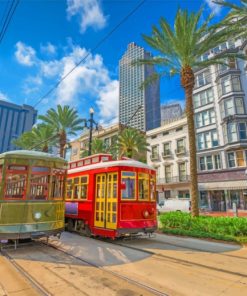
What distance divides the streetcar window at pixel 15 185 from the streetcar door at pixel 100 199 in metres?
3.49

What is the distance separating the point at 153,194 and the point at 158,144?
3287 centimetres

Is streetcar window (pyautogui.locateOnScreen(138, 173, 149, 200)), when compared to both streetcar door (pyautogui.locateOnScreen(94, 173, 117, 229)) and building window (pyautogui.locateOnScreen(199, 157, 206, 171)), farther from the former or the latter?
building window (pyautogui.locateOnScreen(199, 157, 206, 171))

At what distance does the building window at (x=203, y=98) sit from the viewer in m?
36.6

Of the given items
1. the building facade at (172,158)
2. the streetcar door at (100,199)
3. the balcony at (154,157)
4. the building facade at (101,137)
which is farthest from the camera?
the building facade at (101,137)

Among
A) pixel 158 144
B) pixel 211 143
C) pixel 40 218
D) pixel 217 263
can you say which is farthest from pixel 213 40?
pixel 158 144

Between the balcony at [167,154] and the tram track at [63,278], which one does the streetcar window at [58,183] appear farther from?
the balcony at [167,154]

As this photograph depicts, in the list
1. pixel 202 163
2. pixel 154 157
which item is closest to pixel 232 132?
pixel 202 163

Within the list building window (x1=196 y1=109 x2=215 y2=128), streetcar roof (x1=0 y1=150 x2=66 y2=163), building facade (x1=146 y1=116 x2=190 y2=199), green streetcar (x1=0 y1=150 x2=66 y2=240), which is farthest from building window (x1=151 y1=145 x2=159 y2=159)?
streetcar roof (x1=0 y1=150 x2=66 y2=163)

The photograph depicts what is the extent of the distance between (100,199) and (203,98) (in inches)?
1248

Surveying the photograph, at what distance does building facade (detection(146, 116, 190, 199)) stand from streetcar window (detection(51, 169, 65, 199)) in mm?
29788

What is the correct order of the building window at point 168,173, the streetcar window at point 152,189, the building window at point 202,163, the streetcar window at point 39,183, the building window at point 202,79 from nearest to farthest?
the streetcar window at point 39,183 → the streetcar window at point 152,189 → the building window at point 202,163 → the building window at point 202,79 → the building window at point 168,173

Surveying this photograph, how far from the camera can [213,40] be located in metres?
15.4

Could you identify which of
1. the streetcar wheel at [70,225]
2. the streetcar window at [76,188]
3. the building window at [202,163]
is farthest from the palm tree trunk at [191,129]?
the building window at [202,163]

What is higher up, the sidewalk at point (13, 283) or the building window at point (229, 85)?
the building window at point (229, 85)
